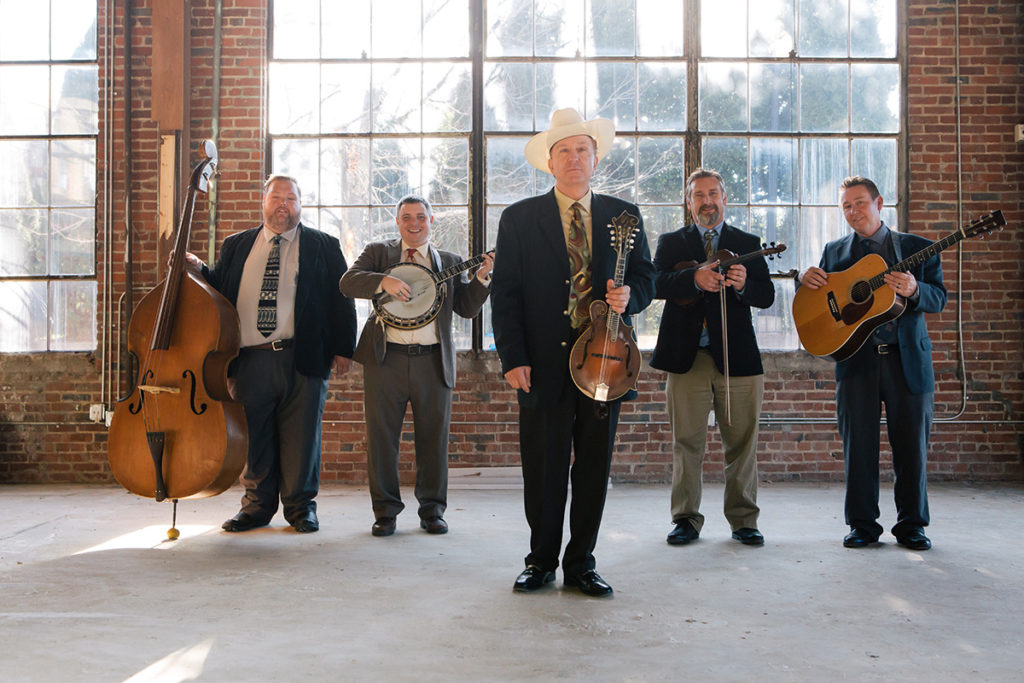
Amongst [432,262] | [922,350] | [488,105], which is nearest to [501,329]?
[432,262]

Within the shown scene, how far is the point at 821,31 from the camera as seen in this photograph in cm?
621

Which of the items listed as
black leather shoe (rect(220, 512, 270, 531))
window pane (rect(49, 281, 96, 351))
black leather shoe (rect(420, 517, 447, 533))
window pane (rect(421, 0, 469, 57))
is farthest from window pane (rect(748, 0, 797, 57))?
window pane (rect(49, 281, 96, 351))

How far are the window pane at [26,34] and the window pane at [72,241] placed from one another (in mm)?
1172

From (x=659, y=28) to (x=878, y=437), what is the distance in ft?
11.6

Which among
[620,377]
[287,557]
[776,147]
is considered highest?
[776,147]

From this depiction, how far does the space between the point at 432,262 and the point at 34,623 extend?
2413mm

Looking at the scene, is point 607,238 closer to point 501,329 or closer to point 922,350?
point 501,329

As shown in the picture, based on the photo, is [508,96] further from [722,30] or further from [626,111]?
[722,30]

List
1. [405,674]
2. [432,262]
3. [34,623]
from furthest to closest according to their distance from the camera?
[432,262] → [34,623] → [405,674]

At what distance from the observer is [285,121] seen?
6.26 m

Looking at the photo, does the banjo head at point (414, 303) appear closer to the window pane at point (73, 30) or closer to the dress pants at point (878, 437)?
the dress pants at point (878, 437)

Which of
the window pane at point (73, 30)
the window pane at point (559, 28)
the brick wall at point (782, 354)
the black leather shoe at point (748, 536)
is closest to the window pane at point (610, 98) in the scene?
the window pane at point (559, 28)

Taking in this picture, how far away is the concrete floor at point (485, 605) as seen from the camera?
236cm

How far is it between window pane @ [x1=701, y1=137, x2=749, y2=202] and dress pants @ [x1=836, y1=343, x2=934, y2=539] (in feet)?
8.19
